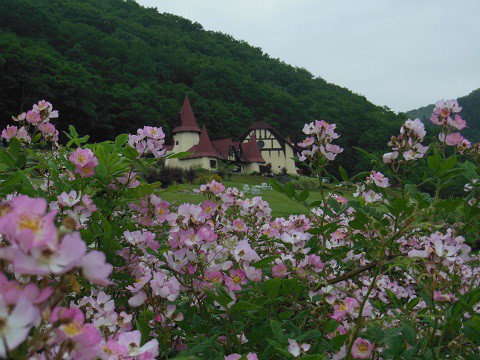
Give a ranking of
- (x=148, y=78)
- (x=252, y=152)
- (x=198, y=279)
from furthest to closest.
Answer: (x=148, y=78) < (x=252, y=152) < (x=198, y=279)

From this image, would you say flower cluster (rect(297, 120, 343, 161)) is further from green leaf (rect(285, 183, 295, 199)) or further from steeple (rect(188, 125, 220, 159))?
steeple (rect(188, 125, 220, 159))

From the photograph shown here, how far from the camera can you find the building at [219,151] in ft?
132

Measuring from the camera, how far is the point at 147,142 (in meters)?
1.83

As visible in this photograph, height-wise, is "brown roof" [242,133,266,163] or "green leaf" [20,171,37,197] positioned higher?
"green leaf" [20,171,37,197]

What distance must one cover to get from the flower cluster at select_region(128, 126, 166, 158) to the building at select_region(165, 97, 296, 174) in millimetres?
36776

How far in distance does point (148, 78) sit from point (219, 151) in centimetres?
2131

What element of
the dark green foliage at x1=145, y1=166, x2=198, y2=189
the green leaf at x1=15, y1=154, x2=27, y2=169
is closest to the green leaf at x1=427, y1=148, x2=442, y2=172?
the green leaf at x1=15, y1=154, x2=27, y2=169

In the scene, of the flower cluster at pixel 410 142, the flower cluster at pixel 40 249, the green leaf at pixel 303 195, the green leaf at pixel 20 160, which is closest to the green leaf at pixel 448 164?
the flower cluster at pixel 410 142

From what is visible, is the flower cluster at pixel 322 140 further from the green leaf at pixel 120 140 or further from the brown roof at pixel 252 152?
the brown roof at pixel 252 152

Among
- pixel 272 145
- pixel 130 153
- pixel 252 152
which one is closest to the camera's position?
pixel 130 153

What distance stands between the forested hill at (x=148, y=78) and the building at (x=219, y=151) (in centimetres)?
354

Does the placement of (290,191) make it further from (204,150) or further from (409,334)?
(204,150)

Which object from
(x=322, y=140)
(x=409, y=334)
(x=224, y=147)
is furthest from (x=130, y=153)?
(x=224, y=147)

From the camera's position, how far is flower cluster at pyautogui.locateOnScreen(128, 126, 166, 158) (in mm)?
1822
